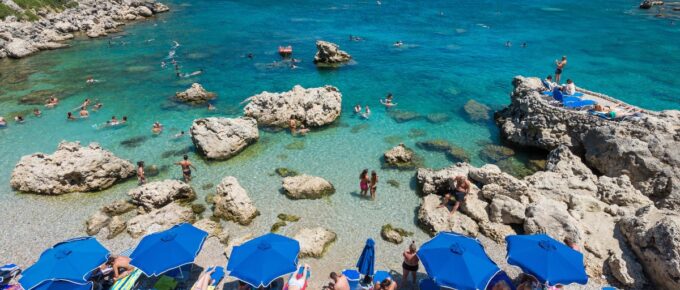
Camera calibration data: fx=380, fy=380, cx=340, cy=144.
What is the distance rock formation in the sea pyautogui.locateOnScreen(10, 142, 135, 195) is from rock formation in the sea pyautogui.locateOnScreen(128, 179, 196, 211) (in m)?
2.35

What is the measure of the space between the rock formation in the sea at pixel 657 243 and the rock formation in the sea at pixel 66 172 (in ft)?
74.2

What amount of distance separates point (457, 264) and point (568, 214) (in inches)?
275

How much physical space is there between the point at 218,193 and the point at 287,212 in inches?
128

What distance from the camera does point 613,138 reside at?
61.7ft

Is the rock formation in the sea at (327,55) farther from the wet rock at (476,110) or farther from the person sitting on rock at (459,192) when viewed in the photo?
the person sitting on rock at (459,192)

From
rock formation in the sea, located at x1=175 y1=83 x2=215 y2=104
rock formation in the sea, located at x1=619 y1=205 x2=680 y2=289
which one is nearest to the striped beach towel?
rock formation in the sea, located at x1=619 y1=205 x2=680 y2=289

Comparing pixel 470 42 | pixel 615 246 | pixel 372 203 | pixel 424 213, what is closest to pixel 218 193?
pixel 372 203

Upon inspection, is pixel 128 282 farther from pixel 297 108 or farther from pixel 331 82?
pixel 331 82

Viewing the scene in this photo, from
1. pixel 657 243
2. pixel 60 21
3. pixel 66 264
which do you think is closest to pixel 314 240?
pixel 66 264

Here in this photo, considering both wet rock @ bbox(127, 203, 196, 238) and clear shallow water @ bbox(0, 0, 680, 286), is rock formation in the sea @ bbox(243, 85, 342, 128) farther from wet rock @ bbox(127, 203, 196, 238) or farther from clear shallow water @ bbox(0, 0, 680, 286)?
wet rock @ bbox(127, 203, 196, 238)

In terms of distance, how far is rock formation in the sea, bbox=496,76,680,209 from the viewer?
56.6 feet

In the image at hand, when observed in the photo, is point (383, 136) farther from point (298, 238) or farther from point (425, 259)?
point (425, 259)

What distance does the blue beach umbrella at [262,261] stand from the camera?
36.0 feet

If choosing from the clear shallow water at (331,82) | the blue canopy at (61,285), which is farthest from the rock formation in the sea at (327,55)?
Answer: the blue canopy at (61,285)
